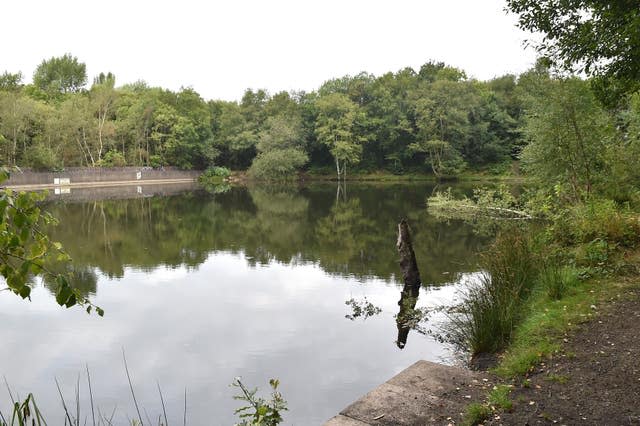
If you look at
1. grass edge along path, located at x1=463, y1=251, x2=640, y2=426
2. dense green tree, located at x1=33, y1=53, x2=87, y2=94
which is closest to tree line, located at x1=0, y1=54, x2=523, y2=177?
dense green tree, located at x1=33, y1=53, x2=87, y2=94

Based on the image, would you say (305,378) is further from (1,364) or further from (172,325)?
(1,364)

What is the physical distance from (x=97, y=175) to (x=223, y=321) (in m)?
39.6

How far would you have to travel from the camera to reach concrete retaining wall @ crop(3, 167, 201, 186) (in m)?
37.4

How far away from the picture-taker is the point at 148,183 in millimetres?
46312

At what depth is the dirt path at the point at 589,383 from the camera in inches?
129

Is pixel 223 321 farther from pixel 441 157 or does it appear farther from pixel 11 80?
pixel 11 80

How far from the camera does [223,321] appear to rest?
766 centimetres

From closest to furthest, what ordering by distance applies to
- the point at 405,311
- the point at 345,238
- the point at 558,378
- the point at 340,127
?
the point at 558,378
the point at 405,311
the point at 345,238
the point at 340,127

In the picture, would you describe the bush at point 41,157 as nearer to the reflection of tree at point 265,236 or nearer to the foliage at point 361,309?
the reflection of tree at point 265,236

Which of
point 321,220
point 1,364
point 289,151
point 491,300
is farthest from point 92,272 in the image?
point 289,151

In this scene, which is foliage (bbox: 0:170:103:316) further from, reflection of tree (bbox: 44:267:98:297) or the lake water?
reflection of tree (bbox: 44:267:98:297)

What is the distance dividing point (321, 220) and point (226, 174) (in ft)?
112


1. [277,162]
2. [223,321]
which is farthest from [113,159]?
[223,321]

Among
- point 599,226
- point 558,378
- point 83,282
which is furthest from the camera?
point 83,282
